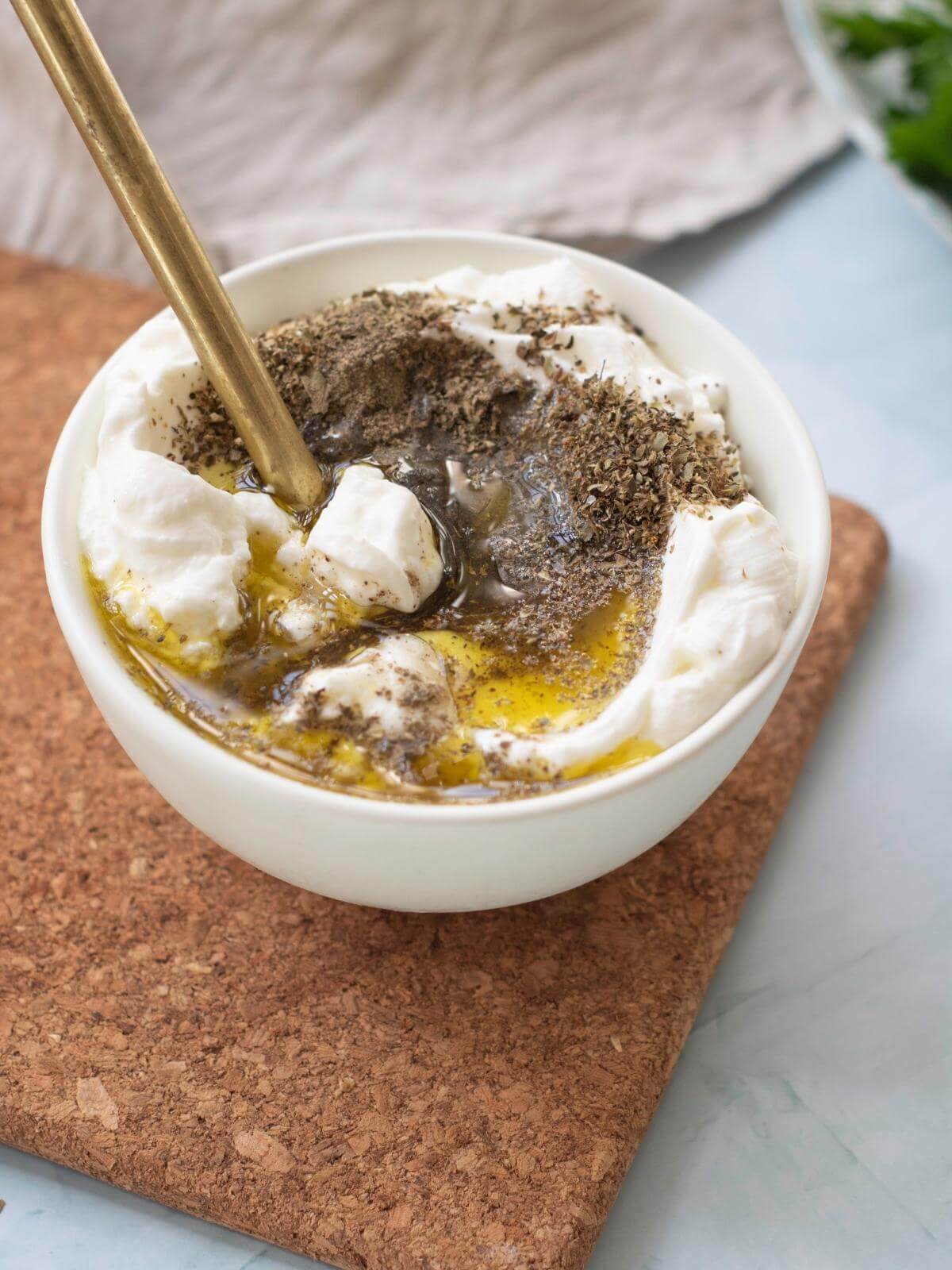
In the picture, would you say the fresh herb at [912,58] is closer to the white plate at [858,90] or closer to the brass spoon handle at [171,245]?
the white plate at [858,90]

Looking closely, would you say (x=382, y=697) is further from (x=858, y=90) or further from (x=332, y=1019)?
(x=858, y=90)

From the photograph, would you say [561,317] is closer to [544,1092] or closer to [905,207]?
[544,1092]

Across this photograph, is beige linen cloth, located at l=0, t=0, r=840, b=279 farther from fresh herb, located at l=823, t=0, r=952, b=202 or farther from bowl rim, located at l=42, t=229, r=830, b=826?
bowl rim, located at l=42, t=229, r=830, b=826

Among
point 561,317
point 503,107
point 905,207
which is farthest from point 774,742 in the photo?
point 503,107

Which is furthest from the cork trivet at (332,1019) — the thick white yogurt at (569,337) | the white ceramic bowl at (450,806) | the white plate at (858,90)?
the white plate at (858,90)

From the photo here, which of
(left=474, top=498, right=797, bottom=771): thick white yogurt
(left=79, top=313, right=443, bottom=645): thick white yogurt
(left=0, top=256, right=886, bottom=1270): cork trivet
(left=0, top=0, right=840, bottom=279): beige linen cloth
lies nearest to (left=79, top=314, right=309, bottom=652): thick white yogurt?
(left=79, top=313, right=443, bottom=645): thick white yogurt

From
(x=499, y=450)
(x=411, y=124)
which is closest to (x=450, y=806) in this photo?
(x=499, y=450)
